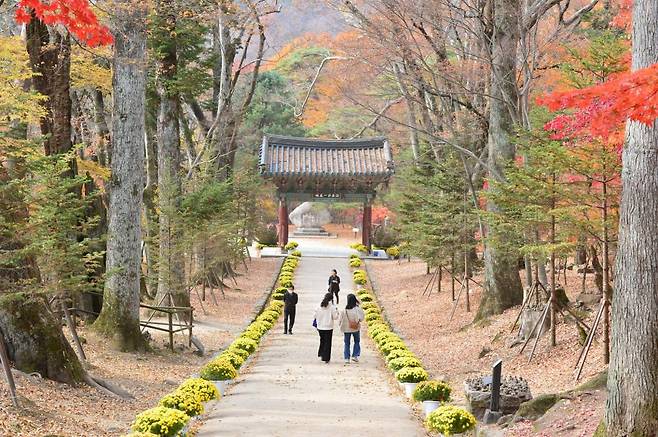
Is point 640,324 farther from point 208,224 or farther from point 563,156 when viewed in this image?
point 208,224

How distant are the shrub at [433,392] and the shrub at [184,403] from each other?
2.99 m

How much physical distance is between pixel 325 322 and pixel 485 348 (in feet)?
10.0

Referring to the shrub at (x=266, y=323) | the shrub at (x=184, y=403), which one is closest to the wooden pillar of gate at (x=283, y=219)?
the shrub at (x=266, y=323)

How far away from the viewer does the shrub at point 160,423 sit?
28.7 ft

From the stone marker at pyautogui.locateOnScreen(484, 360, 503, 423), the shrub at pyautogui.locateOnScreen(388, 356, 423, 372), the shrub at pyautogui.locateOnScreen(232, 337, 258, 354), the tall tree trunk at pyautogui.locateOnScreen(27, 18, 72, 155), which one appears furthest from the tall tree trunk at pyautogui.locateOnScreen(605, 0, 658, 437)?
the tall tree trunk at pyautogui.locateOnScreen(27, 18, 72, 155)

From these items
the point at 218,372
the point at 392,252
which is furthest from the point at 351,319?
the point at 392,252

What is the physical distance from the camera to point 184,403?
33.4 ft

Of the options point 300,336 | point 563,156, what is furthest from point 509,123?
point 300,336

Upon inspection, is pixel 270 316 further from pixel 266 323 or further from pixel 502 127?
pixel 502 127

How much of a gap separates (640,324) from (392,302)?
21.0 m

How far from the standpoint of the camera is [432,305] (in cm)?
2578

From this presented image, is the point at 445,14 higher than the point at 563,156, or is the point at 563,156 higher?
the point at 445,14

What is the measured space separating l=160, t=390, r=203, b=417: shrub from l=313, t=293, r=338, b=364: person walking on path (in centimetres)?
628

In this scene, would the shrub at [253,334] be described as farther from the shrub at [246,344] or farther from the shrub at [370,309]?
the shrub at [370,309]
